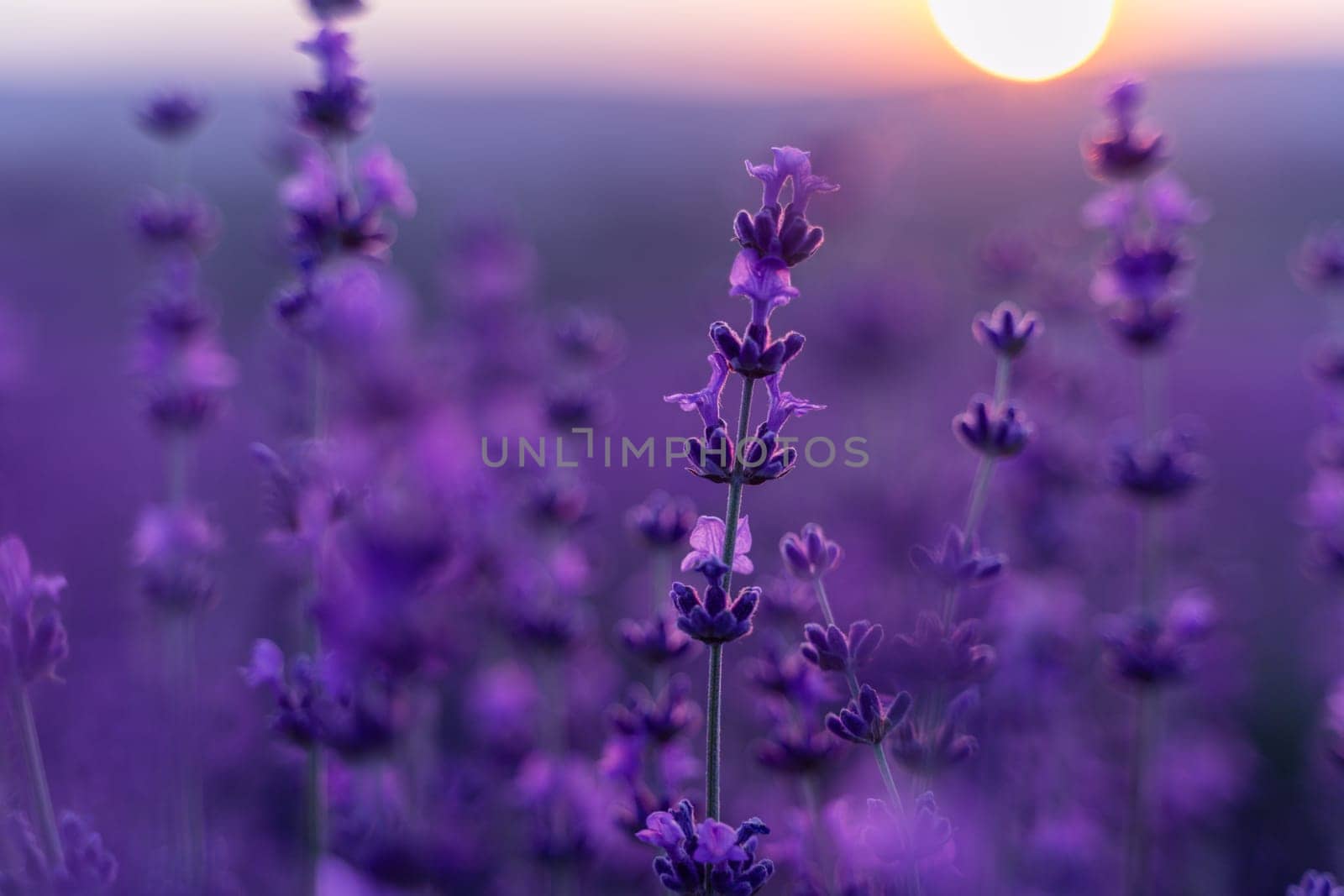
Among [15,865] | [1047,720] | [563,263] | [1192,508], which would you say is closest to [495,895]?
[15,865]

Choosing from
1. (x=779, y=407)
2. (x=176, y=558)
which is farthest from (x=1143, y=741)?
(x=176, y=558)

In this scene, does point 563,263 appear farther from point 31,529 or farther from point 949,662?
point 949,662

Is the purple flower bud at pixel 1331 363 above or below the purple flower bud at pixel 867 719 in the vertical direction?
above

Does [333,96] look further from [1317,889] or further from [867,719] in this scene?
[1317,889]

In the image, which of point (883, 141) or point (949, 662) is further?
point (883, 141)

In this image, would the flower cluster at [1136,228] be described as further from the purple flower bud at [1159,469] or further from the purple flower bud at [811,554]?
the purple flower bud at [811,554]

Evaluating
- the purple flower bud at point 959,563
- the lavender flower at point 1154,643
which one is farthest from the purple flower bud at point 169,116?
the lavender flower at point 1154,643
